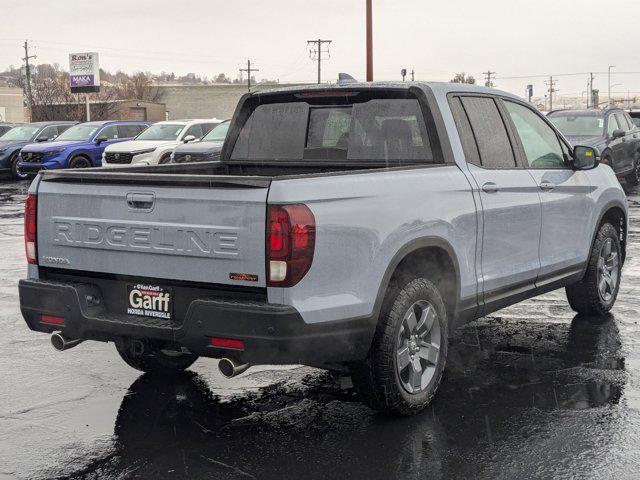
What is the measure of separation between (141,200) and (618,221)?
15.9 ft

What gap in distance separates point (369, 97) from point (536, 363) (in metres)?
2.21

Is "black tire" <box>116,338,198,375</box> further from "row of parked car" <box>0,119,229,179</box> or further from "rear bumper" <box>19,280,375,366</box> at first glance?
"row of parked car" <box>0,119,229,179</box>

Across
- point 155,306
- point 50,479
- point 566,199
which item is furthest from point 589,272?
point 50,479

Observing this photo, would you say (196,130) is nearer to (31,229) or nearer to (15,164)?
(15,164)

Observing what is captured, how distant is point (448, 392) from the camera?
5.62 metres

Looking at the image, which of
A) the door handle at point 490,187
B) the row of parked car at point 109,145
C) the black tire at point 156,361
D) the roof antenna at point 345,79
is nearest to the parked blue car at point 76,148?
the row of parked car at point 109,145

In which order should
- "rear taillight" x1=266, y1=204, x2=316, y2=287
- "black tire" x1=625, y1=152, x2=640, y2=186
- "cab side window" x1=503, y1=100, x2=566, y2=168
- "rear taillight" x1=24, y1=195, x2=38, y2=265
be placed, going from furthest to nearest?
"black tire" x1=625, y1=152, x2=640, y2=186 < "cab side window" x1=503, y1=100, x2=566, y2=168 < "rear taillight" x1=24, y1=195, x2=38, y2=265 < "rear taillight" x1=266, y1=204, x2=316, y2=287

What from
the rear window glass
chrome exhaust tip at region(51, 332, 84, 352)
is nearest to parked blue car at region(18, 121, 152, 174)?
the rear window glass

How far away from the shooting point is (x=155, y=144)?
914 inches

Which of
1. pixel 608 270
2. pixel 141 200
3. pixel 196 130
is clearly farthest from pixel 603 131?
pixel 141 200

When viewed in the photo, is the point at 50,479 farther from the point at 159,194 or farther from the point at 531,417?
the point at 531,417

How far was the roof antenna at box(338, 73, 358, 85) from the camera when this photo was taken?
6.28m

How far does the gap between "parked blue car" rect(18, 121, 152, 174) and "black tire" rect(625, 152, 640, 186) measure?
1413cm

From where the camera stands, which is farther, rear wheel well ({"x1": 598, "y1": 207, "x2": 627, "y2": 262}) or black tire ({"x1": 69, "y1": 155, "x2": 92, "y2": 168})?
black tire ({"x1": 69, "y1": 155, "x2": 92, "y2": 168})
